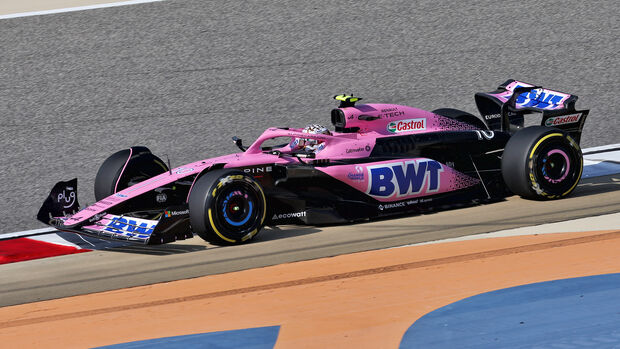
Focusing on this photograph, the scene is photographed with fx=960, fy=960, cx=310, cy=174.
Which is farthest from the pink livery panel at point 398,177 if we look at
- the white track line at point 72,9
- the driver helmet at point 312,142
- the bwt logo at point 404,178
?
the white track line at point 72,9

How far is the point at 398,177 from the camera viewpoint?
389 inches

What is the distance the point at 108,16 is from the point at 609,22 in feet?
30.5

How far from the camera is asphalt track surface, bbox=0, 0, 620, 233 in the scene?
47.5ft

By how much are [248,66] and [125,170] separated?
20.9ft

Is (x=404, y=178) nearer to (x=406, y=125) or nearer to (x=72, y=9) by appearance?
(x=406, y=125)

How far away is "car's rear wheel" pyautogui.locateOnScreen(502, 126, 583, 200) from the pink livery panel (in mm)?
621

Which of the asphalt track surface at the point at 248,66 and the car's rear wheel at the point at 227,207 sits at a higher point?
the asphalt track surface at the point at 248,66

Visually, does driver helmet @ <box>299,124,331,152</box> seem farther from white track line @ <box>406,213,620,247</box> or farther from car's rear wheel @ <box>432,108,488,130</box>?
car's rear wheel @ <box>432,108,488,130</box>

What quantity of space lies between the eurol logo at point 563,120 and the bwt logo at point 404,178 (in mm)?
1544

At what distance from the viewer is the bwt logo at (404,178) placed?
9.81 metres

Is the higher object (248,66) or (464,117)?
(248,66)

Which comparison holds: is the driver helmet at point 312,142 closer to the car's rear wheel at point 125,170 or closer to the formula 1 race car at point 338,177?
the formula 1 race car at point 338,177

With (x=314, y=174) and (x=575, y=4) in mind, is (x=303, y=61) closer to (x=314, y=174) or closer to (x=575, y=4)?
(x=575, y=4)

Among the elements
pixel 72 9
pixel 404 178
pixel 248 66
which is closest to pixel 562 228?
pixel 404 178
